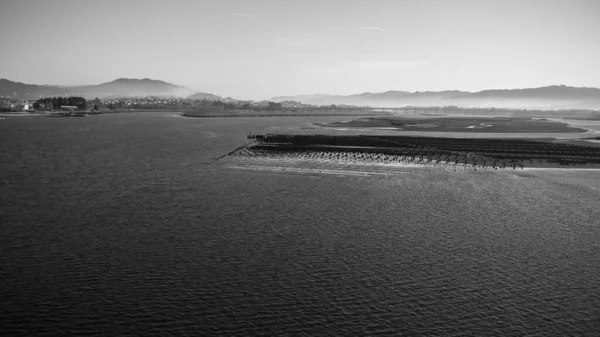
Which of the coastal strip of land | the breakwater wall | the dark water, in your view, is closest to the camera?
the dark water

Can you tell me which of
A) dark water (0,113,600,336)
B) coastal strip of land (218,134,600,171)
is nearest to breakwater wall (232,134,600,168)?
coastal strip of land (218,134,600,171)

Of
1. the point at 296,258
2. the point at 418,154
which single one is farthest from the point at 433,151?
the point at 296,258

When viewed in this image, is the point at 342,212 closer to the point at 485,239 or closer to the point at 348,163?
the point at 485,239

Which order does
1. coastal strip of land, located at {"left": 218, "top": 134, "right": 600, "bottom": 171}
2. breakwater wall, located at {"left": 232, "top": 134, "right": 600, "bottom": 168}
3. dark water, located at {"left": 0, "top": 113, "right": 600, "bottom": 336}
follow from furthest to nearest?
breakwater wall, located at {"left": 232, "top": 134, "right": 600, "bottom": 168}, coastal strip of land, located at {"left": 218, "top": 134, "right": 600, "bottom": 171}, dark water, located at {"left": 0, "top": 113, "right": 600, "bottom": 336}

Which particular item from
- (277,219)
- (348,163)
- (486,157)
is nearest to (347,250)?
(277,219)

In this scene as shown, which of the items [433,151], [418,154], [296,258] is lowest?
[296,258]

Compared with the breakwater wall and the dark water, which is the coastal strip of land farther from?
the dark water

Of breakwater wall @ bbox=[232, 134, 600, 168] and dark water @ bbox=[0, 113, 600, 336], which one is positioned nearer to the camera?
dark water @ bbox=[0, 113, 600, 336]

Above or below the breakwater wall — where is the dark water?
below

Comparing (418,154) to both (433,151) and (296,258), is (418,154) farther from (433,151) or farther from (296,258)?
(296,258)
